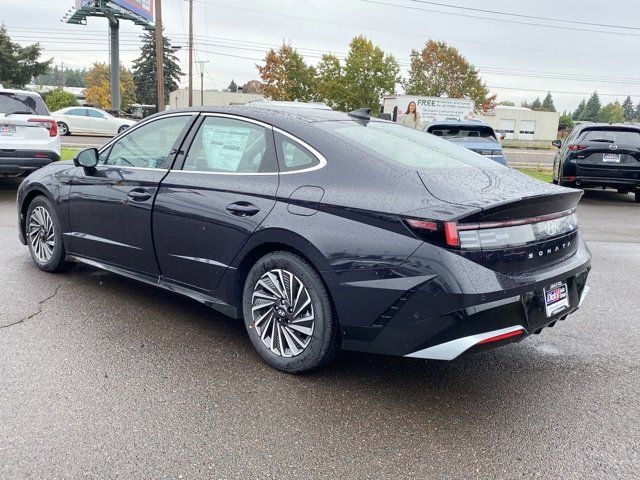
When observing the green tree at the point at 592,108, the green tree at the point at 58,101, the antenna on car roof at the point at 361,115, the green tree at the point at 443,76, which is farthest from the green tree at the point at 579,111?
the antenna on car roof at the point at 361,115

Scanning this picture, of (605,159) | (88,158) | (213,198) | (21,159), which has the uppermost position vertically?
(88,158)

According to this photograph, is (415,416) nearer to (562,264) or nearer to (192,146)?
(562,264)

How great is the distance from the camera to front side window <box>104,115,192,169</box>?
4227 mm

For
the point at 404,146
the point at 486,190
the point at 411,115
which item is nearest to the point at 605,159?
the point at 404,146

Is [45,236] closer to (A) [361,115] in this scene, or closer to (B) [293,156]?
(B) [293,156]

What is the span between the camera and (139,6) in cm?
4188

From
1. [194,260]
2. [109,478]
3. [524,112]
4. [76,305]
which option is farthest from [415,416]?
[524,112]

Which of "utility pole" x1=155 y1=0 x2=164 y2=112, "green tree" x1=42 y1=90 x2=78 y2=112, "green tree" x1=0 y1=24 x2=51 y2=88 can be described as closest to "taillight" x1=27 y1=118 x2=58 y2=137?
"utility pole" x1=155 y1=0 x2=164 y2=112

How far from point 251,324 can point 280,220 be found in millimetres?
742

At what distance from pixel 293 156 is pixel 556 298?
174 cm

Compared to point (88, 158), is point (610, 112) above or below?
above

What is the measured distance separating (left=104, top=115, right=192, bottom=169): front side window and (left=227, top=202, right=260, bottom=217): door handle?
0.84m

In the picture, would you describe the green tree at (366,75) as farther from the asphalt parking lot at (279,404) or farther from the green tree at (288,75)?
the asphalt parking lot at (279,404)

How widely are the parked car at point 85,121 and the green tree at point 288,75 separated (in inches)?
1027
